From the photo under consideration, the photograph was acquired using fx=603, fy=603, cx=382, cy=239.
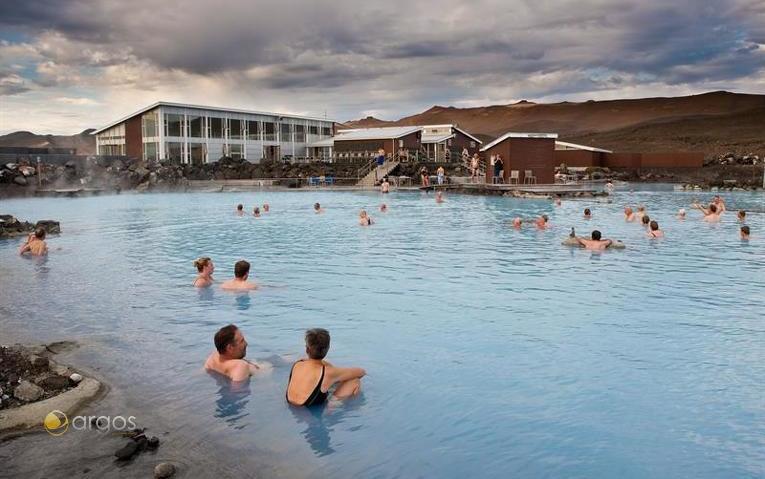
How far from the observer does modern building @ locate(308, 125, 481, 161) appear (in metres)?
50.3

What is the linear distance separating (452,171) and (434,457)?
4323cm

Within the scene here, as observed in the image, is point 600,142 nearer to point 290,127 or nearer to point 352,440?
point 290,127

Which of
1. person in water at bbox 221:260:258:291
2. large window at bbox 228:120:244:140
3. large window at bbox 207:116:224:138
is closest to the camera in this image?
person in water at bbox 221:260:258:291

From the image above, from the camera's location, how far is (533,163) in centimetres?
3450

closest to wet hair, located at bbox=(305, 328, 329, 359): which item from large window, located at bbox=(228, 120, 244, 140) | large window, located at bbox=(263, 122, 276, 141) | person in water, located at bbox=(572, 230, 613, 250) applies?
person in water, located at bbox=(572, 230, 613, 250)

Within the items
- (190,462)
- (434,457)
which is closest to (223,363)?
(190,462)

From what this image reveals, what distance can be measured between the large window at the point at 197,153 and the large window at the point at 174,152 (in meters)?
0.93

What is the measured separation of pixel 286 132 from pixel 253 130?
12.1 feet

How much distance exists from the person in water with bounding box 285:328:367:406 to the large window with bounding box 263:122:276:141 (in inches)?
2033

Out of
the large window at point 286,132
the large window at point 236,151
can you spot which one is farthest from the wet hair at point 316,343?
the large window at point 286,132

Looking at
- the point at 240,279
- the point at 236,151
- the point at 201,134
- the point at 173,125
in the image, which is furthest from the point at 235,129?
the point at 240,279

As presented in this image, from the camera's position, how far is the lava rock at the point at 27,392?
5.26 metres

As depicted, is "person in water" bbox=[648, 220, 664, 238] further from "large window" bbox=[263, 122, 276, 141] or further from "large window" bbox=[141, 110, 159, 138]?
"large window" bbox=[263, 122, 276, 141]

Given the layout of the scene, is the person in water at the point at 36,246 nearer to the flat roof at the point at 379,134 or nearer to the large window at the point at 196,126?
the large window at the point at 196,126
